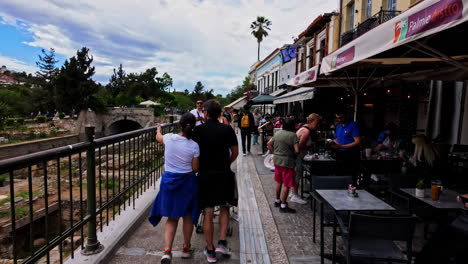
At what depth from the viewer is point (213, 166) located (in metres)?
3.06

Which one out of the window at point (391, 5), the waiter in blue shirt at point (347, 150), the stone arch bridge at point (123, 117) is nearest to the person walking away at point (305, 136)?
the waiter in blue shirt at point (347, 150)

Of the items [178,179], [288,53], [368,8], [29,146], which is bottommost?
[29,146]

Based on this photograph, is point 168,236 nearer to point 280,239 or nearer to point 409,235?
point 280,239

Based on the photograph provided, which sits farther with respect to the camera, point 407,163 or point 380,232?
point 407,163

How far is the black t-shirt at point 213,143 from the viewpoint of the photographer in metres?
3.01

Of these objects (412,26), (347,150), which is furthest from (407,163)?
(412,26)

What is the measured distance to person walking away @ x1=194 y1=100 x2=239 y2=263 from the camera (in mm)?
3018

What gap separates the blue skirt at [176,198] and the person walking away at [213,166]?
13 centimetres

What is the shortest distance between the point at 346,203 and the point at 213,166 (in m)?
1.56

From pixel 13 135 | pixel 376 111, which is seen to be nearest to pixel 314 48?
pixel 376 111

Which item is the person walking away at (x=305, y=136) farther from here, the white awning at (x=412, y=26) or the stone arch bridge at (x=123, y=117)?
the stone arch bridge at (x=123, y=117)

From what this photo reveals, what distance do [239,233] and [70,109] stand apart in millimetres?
44223

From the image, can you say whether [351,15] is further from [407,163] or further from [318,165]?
[318,165]

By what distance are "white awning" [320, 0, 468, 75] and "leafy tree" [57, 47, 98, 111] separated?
42559 millimetres
